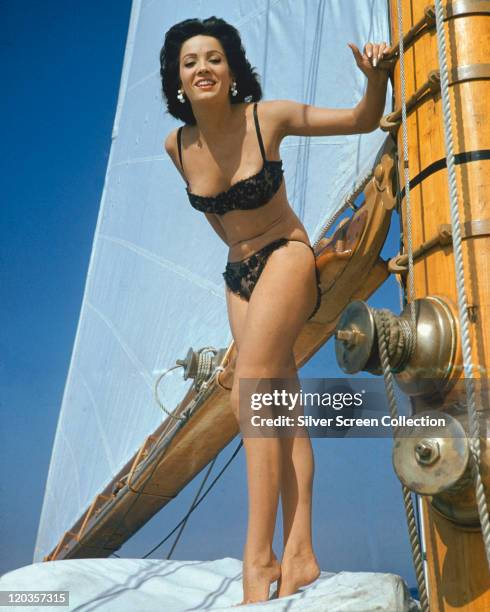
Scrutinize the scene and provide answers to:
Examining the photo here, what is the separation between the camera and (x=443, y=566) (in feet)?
3.97

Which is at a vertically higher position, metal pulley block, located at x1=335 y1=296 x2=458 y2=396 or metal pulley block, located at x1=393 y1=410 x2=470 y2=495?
metal pulley block, located at x1=335 y1=296 x2=458 y2=396

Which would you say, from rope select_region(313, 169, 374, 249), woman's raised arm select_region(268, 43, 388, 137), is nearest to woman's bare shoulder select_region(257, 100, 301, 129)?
woman's raised arm select_region(268, 43, 388, 137)

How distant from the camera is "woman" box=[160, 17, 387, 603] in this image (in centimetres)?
139

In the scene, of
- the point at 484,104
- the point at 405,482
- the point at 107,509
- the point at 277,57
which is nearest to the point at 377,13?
the point at 277,57

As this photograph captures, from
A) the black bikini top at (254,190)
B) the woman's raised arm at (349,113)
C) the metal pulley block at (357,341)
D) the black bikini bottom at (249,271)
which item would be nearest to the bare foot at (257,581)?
the metal pulley block at (357,341)

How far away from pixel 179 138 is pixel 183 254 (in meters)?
1.52

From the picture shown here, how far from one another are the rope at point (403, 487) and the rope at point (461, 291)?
0.39 feet

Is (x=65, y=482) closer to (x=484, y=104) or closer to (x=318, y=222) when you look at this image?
(x=318, y=222)

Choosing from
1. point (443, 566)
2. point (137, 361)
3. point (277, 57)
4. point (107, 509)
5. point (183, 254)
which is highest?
point (277, 57)

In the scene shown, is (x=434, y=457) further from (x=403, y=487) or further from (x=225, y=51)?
(x=225, y=51)

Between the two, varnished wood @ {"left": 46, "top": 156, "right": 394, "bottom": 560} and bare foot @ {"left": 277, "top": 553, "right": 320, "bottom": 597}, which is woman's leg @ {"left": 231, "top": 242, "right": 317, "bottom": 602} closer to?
bare foot @ {"left": 277, "top": 553, "right": 320, "bottom": 597}

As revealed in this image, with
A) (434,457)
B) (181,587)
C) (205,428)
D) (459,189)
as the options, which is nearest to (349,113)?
(459,189)

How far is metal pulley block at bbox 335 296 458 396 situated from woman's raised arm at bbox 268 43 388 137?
1.54ft

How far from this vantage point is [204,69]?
1595 mm
